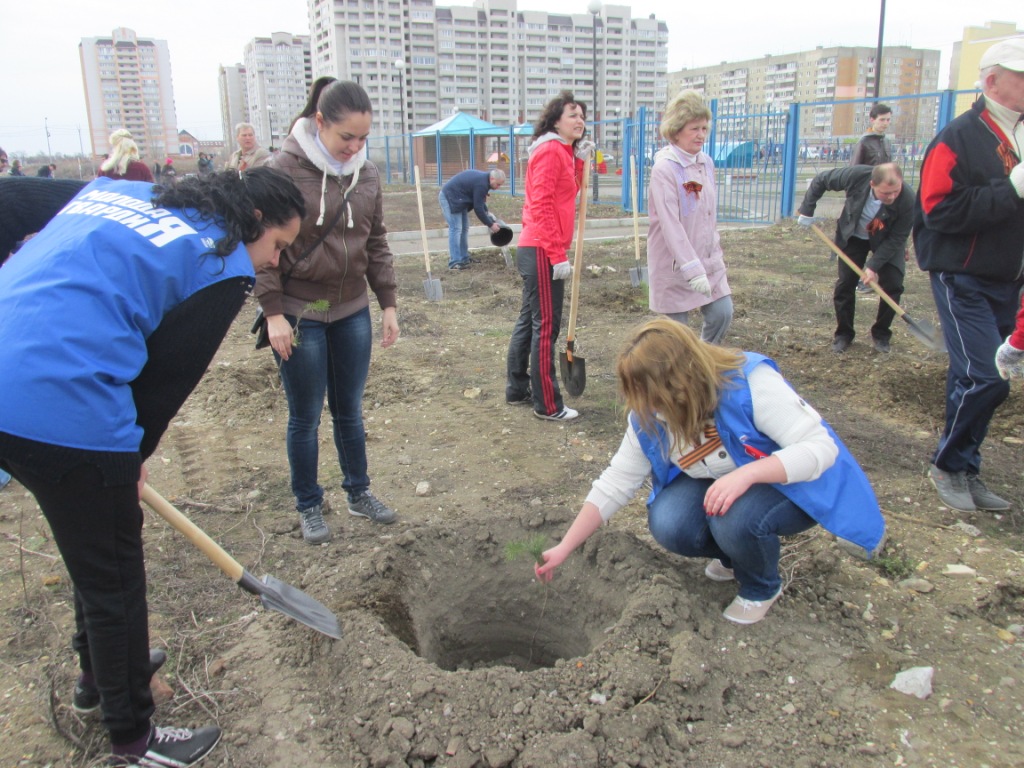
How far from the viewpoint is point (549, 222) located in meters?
4.32

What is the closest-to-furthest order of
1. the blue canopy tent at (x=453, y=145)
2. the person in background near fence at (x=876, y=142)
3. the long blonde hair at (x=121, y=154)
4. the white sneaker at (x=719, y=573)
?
the white sneaker at (x=719, y=573), the long blonde hair at (x=121, y=154), the person in background near fence at (x=876, y=142), the blue canopy tent at (x=453, y=145)

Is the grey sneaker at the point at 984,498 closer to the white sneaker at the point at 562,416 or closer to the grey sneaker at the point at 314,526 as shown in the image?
the white sneaker at the point at 562,416

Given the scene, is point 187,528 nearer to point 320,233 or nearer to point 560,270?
point 320,233

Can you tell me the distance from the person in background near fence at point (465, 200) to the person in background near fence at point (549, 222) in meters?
5.25

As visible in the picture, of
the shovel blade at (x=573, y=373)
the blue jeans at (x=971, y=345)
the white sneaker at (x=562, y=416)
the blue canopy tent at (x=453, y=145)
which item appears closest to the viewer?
the blue jeans at (x=971, y=345)

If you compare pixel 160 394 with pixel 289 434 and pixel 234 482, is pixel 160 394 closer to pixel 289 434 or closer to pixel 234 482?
pixel 289 434

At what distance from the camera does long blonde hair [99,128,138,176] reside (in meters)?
6.90

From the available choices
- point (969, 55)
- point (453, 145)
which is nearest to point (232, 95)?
point (453, 145)

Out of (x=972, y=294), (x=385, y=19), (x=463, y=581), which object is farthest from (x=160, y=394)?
(x=385, y=19)

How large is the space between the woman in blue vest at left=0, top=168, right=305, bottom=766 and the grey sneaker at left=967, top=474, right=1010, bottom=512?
3186 millimetres

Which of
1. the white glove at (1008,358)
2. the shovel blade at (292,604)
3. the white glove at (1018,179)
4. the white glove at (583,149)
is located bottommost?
the shovel blade at (292,604)

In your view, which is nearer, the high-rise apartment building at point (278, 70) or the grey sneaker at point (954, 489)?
the grey sneaker at point (954, 489)

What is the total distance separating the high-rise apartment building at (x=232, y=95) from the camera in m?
104

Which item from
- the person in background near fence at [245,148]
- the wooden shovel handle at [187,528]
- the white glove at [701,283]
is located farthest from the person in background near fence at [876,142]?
the wooden shovel handle at [187,528]
